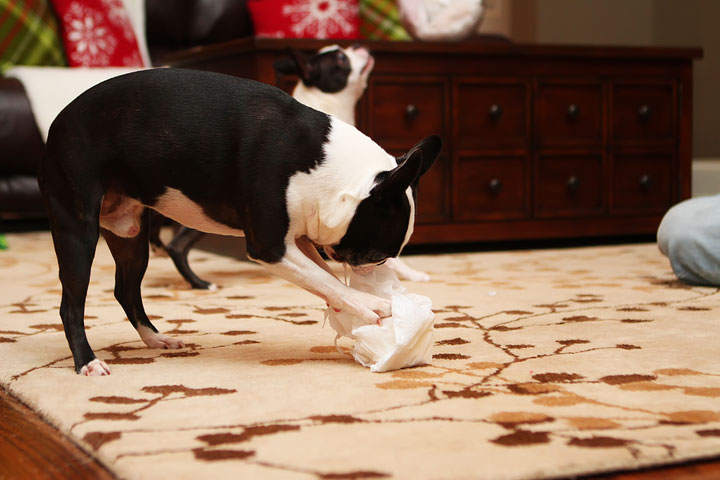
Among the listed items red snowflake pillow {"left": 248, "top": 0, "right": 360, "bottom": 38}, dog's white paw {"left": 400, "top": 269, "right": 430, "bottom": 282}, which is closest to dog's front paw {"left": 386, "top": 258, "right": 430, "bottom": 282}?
dog's white paw {"left": 400, "top": 269, "right": 430, "bottom": 282}

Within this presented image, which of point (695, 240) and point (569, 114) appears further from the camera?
point (569, 114)

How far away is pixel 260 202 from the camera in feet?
4.70

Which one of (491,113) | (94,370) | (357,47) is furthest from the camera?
(491,113)

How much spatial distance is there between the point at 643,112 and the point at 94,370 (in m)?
2.76

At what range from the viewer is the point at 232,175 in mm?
1465

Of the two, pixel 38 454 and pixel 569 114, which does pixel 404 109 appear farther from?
pixel 38 454

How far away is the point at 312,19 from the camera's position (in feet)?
14.0

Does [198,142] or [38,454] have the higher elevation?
[198,142]

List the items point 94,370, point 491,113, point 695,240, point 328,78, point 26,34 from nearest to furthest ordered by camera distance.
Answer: point 94,370, point 695,240, point 328,78, point 491,113, point 26,34

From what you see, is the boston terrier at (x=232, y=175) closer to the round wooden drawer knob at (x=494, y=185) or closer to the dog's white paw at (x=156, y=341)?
the dog's white paw at (x=156, y=341)

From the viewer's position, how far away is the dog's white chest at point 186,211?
151 cm

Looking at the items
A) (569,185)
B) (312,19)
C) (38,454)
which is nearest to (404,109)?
(569,185)

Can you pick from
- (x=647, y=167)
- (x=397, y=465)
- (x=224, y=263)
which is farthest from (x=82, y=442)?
(x=647, y=167)

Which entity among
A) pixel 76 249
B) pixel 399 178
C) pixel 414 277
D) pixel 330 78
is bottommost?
pixel 414 277
